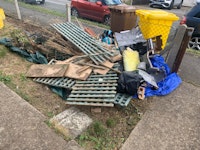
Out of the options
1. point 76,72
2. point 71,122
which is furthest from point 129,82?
point 71,122

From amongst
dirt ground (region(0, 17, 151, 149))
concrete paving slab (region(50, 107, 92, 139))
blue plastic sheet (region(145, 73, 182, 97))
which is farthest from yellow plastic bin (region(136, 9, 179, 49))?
concrete paving slab (region(50, 107, 92, 139))

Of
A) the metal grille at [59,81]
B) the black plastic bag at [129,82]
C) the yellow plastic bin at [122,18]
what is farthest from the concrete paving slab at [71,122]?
the yellow plastic bin at [122,18]

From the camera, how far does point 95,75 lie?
12.8 feet

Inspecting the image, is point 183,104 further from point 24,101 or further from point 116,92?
point 24,101

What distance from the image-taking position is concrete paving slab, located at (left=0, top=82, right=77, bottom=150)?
8.20ft

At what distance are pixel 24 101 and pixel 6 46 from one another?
240 cm

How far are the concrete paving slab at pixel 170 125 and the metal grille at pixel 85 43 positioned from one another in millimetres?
1532

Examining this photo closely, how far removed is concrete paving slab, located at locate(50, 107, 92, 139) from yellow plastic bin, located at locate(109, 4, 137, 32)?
4.21 meters

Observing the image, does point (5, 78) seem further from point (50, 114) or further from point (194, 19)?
point (194, 19)

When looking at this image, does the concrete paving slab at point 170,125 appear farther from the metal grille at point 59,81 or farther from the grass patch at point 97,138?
the metal grille at point 59,81

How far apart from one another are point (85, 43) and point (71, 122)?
2381 mm

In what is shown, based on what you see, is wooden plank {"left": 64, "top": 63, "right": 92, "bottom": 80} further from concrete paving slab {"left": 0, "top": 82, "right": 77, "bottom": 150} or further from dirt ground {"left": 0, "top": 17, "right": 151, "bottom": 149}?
concrete paving slab {"left": 0, "top": 82, "right": 77, "bottom": 150}

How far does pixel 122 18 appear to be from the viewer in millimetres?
6395

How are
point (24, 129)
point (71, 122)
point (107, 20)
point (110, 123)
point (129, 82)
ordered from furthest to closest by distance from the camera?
point (107, 20) → point (129, 82) → point (110, 123) → point (71, 122) → point (24, 129)
